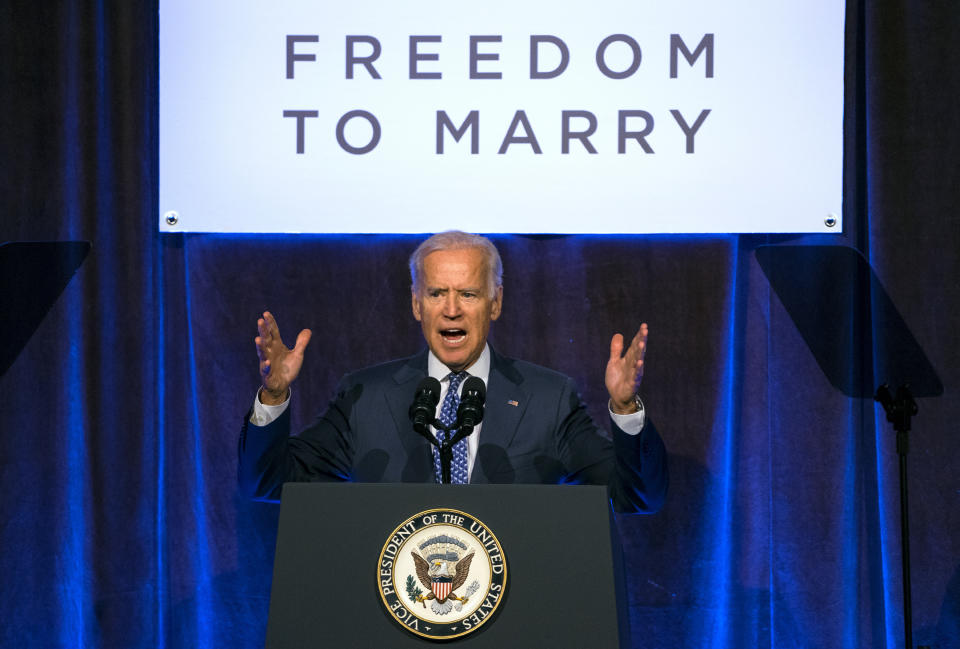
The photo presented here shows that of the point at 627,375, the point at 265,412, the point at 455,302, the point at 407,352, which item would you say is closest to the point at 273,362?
the point at 265,412

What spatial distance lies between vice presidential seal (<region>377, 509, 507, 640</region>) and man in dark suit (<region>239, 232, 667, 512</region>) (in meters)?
0.76

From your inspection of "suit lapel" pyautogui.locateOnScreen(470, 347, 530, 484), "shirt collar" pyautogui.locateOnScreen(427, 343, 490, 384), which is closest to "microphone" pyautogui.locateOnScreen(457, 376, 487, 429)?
"suit lapel" pyautogui.locateOnScreen(470, 347, 530, 484)

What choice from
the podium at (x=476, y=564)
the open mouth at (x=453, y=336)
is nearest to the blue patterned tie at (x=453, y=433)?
the open mouth at (x=453, y=336)

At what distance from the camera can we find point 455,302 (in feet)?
8.77

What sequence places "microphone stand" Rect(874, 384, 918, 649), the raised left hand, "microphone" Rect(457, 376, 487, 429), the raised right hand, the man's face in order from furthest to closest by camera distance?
"microphone stand" Rect(874, 384, 918, 649), the man's face, the raised right hand, the raised left hand, "microphone" Rect(457, 376, 487, 429)

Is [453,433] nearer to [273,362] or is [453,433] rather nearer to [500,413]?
[500,413]

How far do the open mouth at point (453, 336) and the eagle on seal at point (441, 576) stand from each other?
43.8 inches

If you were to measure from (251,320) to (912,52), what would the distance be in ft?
8.60

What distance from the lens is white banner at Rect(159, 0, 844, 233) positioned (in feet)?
11.5

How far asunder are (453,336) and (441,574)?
114cm

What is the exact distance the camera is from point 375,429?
2.68 metres

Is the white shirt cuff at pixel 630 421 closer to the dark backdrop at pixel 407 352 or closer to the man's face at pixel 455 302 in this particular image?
the man's face at pixel 455 302

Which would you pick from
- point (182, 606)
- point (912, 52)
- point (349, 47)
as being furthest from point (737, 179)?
point (182, 606)

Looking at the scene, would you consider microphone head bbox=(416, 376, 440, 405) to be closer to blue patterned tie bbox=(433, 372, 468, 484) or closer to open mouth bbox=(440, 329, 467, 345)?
blue patterned tie bbox=(433, 372, 468, 484)
